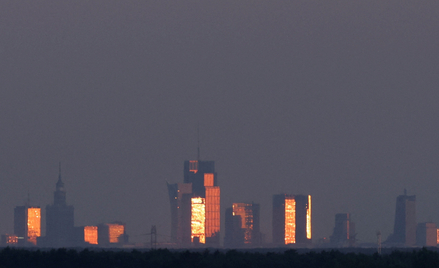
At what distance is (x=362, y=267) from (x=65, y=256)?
83350 mm

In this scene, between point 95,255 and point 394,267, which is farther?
point 95,255

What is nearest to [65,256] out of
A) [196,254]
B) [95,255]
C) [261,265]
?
[95,255]

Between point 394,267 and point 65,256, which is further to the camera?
point 65,256

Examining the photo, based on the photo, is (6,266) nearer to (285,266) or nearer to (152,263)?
(152,263)

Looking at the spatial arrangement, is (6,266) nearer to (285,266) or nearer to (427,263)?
(285,266)

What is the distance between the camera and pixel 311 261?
19438 centimetres

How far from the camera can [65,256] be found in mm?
184500

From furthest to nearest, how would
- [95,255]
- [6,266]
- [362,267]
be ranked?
[95,255] < [6,266] < [362,267]

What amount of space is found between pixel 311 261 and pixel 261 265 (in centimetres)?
1136

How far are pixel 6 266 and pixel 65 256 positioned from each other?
13.7m

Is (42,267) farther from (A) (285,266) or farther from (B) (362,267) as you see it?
(B) (362,267)

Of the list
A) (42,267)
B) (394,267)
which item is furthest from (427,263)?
(42,267)

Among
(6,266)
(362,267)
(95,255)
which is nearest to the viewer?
(362,267)

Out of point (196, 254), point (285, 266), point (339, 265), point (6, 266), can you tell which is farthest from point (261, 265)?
point (339, 265)
